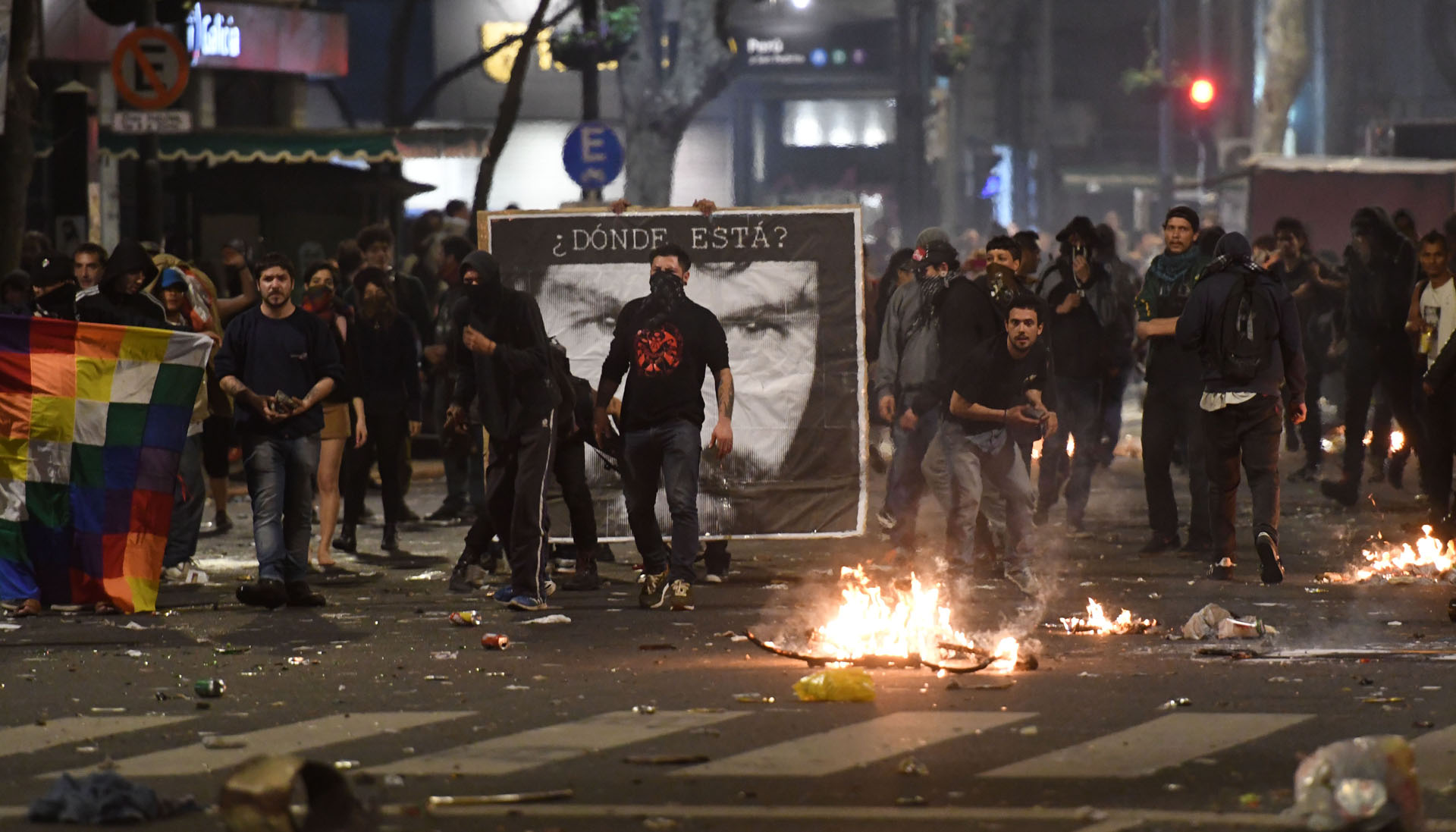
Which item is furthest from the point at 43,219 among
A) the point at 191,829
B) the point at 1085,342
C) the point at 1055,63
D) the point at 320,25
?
the point at 1055,63

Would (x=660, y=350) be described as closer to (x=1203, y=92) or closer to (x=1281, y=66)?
(x=1203, y=92)

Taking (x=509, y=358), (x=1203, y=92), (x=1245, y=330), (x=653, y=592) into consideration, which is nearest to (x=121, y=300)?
(x=509, y=358)

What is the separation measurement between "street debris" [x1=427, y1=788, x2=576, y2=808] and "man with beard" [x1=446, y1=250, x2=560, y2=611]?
183 inches

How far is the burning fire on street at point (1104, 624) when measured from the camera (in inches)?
420

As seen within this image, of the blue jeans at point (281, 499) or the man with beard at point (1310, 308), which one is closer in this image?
the blue jeans at point (281, 499)

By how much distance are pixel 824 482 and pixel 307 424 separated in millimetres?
3026

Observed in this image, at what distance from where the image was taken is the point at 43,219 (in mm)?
30500

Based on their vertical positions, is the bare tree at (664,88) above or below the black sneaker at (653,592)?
above

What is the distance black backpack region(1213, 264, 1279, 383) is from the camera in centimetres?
1240

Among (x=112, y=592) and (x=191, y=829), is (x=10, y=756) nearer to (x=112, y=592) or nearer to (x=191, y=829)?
(x=191, y=829)

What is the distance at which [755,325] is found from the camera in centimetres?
1327

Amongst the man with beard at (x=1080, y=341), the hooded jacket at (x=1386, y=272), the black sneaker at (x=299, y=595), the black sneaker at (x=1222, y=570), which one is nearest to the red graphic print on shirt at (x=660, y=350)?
the black sneaker at (x=299, y=595)

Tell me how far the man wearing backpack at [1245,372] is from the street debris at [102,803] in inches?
278

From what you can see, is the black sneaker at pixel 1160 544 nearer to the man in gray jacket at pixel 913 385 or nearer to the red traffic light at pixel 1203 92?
the man in gray jacket at pixel 913 385
